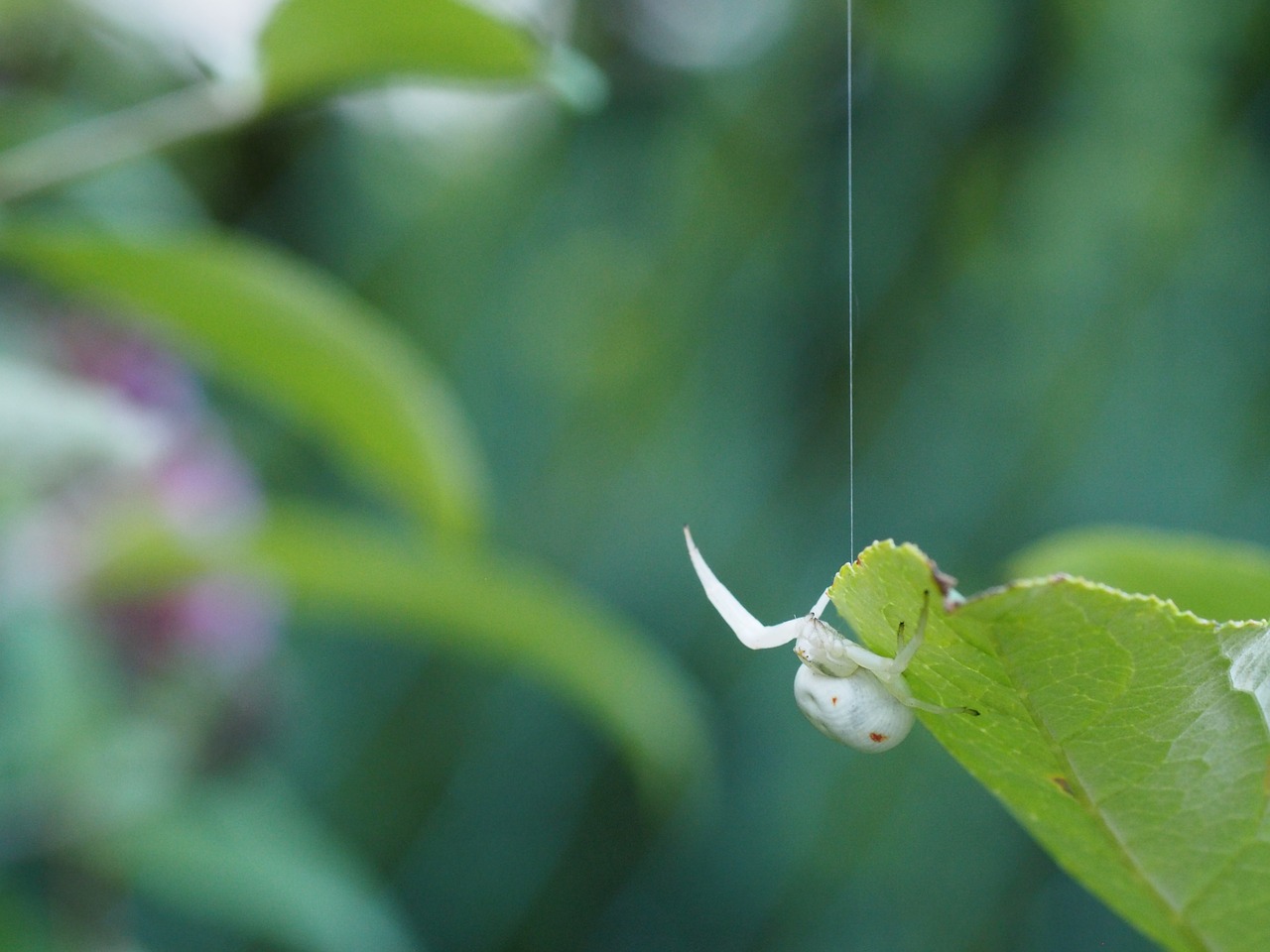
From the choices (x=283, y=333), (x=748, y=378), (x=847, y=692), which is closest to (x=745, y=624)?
(x=847, y=692)

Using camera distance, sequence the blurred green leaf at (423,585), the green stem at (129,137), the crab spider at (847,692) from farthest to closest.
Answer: the blurred green leaf at (423,585) → the green stem at (129,137) → the crab spider at (847,692)

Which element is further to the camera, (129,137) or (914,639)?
(129,137)

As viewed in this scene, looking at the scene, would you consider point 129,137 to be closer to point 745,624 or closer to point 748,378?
point 745,624

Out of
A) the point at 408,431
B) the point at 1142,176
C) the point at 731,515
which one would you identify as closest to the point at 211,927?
the point at 731,515

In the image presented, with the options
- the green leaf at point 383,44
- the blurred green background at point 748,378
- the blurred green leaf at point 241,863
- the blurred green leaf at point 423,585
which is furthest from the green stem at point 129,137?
the blurred green background at point 748,378

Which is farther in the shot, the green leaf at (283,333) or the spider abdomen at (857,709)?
the green leaf at (283,333)

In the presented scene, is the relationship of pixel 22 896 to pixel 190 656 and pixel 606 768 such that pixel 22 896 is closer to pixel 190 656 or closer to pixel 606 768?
pixel 190 656

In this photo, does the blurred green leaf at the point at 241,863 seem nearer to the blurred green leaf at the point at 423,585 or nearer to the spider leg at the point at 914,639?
the blurred green leaf at the point at 423,585
